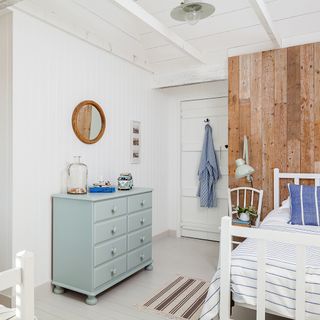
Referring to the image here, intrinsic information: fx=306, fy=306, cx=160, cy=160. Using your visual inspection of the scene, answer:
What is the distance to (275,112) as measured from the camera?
331 cm

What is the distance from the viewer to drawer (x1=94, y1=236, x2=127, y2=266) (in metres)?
2.57

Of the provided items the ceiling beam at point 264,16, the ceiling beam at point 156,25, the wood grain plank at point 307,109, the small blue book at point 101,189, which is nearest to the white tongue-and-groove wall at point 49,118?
the small blue book at point 101,189

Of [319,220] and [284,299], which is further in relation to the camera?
[319,220]

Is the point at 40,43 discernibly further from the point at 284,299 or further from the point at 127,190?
the point at 284,299

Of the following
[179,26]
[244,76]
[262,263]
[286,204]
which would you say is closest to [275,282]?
[262,263]

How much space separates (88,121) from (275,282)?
229cm

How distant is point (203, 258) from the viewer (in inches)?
145

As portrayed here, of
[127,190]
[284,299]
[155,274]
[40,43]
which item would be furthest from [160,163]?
[284,299]

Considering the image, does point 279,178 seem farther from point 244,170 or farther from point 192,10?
point 192,10

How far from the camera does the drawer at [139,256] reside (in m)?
2.99

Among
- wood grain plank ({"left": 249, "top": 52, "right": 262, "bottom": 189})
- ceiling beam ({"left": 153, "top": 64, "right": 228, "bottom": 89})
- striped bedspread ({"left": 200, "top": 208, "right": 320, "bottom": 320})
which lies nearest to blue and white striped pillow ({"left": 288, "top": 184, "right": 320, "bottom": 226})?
A: wood grain plank ({"left": 249, "top": 52, "right": 262, "bottom": 189})

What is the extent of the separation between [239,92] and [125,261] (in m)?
2.22

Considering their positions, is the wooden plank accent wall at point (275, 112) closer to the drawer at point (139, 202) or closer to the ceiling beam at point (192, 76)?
the ceiling beam at point (192, 76)

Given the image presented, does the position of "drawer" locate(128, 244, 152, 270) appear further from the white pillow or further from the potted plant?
the white pillow
